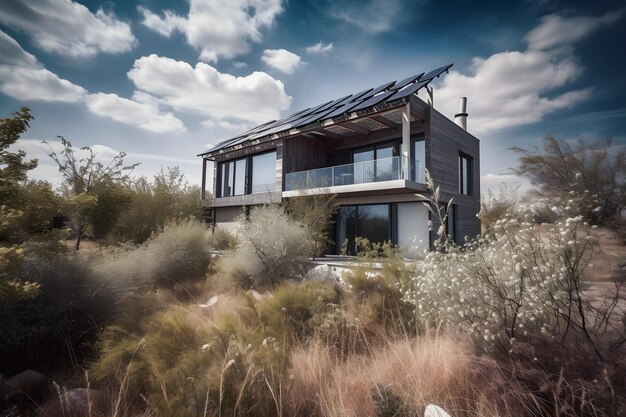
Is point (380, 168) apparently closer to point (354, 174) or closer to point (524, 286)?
point (354, 174)

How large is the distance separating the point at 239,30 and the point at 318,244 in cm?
742

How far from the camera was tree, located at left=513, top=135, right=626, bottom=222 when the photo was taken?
21.9 ft

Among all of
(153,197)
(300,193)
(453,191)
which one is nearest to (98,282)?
(300,193)

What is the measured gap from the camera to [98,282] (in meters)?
4.69

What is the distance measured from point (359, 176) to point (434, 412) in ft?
33.5

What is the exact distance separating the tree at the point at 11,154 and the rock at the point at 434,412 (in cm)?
567

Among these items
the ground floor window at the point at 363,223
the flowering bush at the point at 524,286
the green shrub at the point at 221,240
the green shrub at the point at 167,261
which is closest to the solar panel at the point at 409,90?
the ground floor window at the point at 363,223

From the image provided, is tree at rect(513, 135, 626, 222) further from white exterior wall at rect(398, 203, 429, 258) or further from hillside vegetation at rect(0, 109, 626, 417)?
white exterior wall at rect(398, 203, 429, 258)

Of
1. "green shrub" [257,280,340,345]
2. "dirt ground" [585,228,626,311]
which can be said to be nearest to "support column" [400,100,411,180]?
"green shrub" [257,280,340,345]

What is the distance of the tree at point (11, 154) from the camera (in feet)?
12.3

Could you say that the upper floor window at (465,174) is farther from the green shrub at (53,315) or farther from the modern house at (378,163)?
the green shrub at (53,315)

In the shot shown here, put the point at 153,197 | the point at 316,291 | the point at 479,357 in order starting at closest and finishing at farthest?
the point at 479,357 → the point at 316,291 → the point at 153,197

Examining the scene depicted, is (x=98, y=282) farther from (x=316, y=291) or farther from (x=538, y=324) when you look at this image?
(x=538, y=324)

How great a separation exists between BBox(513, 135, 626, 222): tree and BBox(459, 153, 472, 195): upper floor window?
16.3ft
